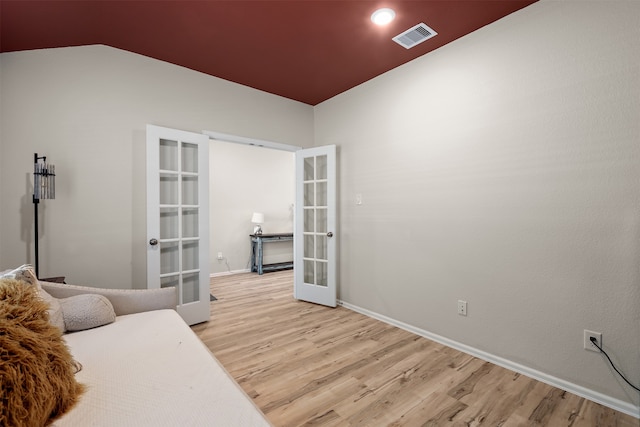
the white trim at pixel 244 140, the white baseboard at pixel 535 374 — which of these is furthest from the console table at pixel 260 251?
the white baseboard at pixel 535 374

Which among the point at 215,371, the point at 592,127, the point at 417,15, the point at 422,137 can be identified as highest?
the point at 417,15

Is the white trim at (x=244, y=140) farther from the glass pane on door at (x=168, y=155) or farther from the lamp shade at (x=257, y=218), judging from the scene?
the lamp shade at (x=257, y=218)

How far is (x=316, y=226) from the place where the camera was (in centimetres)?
362

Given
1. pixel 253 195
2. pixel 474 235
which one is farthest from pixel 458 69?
pixel 253 195

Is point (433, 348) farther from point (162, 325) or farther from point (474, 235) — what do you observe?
point (162, 325)

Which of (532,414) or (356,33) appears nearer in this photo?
(532,414)

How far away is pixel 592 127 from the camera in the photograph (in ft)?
5.63

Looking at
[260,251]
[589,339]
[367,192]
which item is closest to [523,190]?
[589,339]

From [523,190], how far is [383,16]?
164 centimetres

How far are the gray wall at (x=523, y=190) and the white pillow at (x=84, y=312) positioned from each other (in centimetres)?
239

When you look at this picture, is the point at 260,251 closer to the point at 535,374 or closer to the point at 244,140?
the point at 244,140

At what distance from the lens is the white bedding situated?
2.85 ft

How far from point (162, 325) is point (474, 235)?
7.69ft

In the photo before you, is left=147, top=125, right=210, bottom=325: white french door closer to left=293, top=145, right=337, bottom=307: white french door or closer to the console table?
left=293, top=145, right=337, bottom=307: white french door
